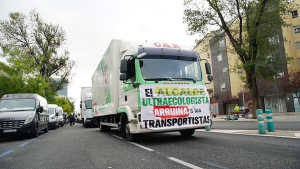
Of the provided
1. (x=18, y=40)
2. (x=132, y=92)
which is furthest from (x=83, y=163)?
(x=18, y=40)

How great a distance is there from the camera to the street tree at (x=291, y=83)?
3039 cm

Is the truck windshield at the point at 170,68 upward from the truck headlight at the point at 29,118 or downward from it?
upward

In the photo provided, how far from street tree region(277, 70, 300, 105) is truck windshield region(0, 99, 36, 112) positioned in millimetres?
29640

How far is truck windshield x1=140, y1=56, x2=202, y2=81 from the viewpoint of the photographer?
739 cm

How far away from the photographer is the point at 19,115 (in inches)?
470

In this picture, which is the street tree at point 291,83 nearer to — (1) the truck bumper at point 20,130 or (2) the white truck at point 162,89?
(2) the white truck at point 162,89

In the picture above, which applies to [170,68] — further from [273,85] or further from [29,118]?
[273,85]

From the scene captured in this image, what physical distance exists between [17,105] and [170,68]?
31.6 ft

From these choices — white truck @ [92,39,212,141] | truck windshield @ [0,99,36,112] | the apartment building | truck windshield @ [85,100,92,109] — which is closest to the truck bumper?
truck windshield @ [0,99,36,112]

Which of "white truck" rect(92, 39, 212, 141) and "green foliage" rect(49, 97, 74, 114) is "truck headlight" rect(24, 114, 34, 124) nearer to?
"white truck" rect(92, 39, 212, 141)

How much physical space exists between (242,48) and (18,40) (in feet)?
92.3

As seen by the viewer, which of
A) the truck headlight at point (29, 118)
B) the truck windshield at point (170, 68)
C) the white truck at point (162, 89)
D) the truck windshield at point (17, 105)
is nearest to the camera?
the white truck at point (162, 89)

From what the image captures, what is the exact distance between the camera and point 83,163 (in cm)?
511

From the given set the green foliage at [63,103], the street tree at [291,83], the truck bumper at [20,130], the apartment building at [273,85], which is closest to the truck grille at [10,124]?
the truck bumper at [20,130]
